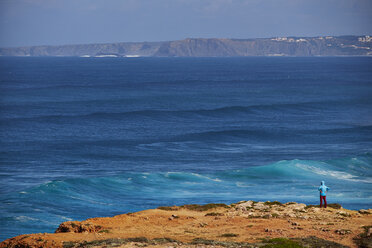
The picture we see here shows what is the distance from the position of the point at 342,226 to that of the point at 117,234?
9642 mm

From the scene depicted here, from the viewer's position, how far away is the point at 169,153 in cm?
5725

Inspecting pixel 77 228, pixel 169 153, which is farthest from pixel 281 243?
pixel 169 153

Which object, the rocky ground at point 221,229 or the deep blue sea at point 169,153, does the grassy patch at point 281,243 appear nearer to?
the rocky ground at point 221,229

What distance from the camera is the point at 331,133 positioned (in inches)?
2731

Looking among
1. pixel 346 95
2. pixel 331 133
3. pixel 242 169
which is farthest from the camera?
pixel 346 95

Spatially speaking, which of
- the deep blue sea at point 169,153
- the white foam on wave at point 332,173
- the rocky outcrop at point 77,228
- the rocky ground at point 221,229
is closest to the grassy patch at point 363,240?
the rocky ground at point 221,229

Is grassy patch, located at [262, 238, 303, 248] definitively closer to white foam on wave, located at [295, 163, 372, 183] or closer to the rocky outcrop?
the rocky outcrop

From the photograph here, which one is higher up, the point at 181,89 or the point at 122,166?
the point at 181,89

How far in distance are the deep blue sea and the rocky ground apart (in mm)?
9793

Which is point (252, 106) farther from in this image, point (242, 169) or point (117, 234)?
point (117, 234)

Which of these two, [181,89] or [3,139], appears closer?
[3,139]

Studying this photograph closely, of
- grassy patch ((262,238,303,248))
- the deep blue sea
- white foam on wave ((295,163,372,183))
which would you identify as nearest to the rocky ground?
grassy patch ((262,238,303,248))

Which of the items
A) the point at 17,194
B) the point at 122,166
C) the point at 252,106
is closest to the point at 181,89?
the point at 252,106

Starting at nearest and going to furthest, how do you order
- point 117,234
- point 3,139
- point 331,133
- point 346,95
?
point 117,234
point 3,139
point 331,133
point 346,95
